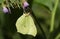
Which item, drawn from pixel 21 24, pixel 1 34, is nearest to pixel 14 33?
pixel 1 34

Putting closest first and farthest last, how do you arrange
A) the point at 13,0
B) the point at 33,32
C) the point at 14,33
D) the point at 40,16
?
1. the point at 13,0
2. the point at 33,32
3. the point at 14,33
4. the point at 40,16

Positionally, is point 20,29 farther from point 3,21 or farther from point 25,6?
point 3,21

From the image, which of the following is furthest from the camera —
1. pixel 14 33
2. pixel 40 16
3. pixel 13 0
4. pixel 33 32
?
pixel 40 16

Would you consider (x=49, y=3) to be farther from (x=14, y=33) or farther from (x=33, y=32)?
(x=14, y=33)

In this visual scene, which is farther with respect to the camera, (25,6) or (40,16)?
(40,16)

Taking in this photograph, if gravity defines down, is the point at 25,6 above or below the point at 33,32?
above

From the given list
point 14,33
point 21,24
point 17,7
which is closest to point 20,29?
point 21,24

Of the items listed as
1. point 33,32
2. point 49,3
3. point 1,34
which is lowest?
point 1,34
